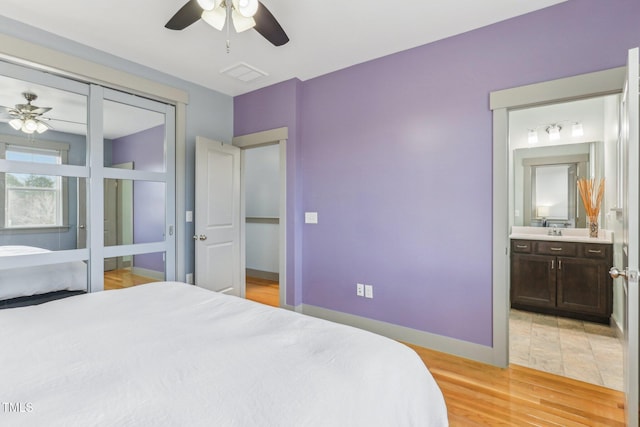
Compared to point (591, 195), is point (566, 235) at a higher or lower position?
lower

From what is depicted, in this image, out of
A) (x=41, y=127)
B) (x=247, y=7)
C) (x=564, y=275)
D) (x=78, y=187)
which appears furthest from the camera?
(x=564, y=275)

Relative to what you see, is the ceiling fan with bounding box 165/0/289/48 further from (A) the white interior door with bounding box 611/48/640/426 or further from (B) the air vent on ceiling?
(A) the white interior door with bounding box 611/48/640/426

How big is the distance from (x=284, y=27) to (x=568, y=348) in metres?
3.51

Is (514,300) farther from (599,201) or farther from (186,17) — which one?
(186,17)

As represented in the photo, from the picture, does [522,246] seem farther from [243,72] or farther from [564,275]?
[243,72]

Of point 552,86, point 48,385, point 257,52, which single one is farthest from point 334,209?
point 48,385

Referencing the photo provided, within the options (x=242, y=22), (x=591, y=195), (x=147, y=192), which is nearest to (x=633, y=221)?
(x=242, y=22)

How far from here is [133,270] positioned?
118 inches

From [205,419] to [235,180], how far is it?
3.20 m

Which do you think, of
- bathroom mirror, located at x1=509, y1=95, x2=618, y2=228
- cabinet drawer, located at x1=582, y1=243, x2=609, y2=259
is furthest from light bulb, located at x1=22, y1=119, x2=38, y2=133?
cabinet drawer, located at x1=582, y1=243, x2=609, y2=259

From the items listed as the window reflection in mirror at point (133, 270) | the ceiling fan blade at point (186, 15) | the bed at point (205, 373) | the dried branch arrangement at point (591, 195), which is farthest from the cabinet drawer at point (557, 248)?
the window reflection in mirror at point (133, 270)

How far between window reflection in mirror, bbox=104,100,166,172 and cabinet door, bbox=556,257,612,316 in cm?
437

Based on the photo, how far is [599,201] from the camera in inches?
143

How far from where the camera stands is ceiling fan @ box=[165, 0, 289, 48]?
1675 mm
